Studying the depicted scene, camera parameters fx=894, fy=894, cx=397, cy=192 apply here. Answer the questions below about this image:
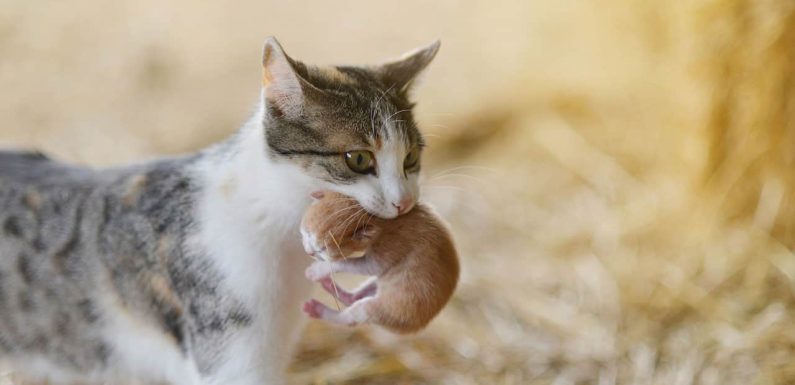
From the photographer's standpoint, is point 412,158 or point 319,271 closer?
point 319,271

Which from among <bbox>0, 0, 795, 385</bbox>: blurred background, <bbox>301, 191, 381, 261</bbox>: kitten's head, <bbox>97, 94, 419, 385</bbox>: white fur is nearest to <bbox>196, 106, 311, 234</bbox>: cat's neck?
<bbox>97, 94, 419, 385</bbox>: white fur

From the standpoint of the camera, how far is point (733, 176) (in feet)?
11.2

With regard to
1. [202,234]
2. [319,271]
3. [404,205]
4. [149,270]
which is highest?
[404,205]

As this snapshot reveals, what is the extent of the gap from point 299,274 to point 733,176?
180 cm

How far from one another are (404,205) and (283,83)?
429 millimetres

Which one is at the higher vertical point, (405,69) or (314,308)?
(405,69)

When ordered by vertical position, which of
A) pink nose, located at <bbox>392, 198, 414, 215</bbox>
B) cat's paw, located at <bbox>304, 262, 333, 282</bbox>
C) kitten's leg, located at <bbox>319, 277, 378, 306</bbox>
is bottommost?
kitten's leg, located at <bbox>319, 277, 378, 306</bbox>

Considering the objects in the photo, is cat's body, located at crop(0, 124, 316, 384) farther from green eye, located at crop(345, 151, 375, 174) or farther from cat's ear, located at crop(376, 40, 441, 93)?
cat's ear, located at crop(376, 40, 441, 93)

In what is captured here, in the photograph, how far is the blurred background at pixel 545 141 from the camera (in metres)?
3.20

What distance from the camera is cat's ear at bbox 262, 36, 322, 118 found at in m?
2.16

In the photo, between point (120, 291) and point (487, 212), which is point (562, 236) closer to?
point (487, 212)

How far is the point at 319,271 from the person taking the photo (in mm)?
2285

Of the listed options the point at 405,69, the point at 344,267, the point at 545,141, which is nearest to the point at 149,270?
the point at 344,267

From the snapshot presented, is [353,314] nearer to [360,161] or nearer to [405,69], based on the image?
[360,161]
